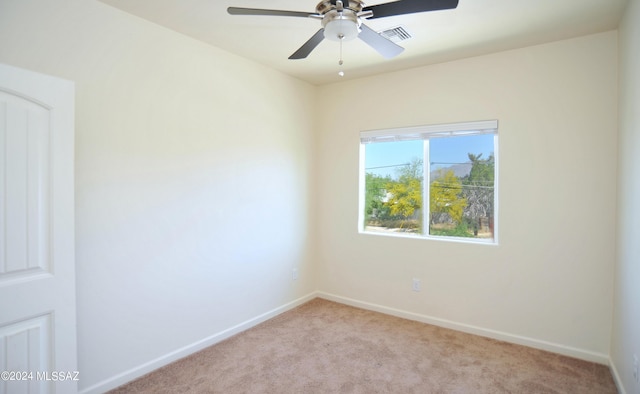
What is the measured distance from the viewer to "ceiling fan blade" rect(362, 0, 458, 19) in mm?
1579

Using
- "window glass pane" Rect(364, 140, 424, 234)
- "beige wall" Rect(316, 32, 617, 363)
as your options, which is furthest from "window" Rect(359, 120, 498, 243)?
"beige wall" Rect(316, 32, 617, 363)

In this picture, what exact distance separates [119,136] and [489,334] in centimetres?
348

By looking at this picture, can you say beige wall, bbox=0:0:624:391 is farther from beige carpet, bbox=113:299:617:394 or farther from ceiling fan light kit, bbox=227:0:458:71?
ceiling fan light kit, bbox=227:0:458:71

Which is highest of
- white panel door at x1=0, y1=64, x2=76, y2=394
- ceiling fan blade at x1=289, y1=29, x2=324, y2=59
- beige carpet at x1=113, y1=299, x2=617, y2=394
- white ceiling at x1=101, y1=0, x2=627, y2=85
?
white ceiling at x1=101, y1=0, x2=627, y2=85

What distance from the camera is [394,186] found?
3.81m

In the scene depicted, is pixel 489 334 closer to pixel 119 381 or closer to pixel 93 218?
pixel 119 381

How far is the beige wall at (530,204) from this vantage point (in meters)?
2.67

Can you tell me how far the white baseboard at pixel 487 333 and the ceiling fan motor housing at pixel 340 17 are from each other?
281 centimetres

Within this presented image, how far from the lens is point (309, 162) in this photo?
4141 millimetres

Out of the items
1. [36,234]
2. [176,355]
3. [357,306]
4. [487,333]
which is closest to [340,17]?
[36,234]

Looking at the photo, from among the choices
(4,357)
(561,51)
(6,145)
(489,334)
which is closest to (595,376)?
(489,334)

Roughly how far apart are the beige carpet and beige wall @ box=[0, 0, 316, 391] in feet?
0.95

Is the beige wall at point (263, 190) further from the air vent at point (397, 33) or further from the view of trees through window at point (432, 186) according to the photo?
the air vent at point (397, 33)

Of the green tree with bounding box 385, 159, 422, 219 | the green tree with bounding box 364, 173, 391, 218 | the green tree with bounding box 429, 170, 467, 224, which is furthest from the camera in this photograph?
the green tree with bounding box 364, 173, 391, 218
